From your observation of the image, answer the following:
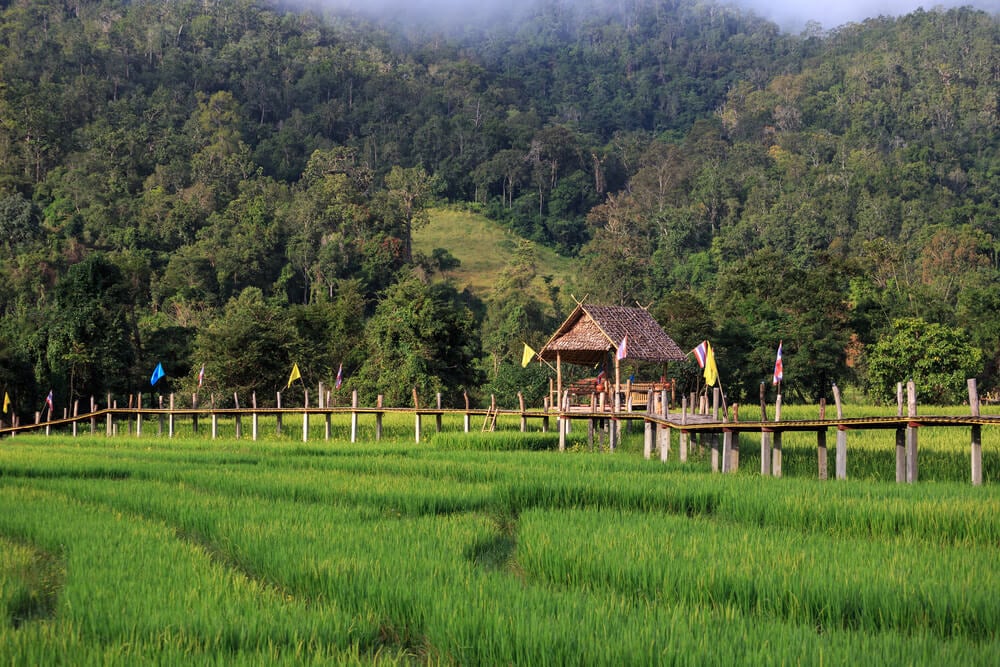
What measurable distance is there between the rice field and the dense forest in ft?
82.1

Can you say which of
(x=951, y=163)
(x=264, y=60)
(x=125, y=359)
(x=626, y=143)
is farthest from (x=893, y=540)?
(x=264, y=60)

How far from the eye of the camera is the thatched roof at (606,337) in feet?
94.7

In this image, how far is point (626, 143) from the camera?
121m

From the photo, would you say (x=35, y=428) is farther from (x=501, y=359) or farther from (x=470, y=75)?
(x=470, y=75)

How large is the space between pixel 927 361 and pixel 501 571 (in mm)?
33932

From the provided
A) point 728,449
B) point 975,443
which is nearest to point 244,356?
point 728,449

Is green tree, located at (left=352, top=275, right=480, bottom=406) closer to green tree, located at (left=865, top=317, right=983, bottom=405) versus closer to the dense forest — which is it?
the dense forest

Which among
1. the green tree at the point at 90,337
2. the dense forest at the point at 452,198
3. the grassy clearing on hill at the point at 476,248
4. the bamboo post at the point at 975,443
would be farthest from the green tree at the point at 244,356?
the grassy clearing on hill at the point at 476,248

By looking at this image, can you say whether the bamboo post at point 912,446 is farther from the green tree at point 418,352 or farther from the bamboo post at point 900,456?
the green tree at point 418,352

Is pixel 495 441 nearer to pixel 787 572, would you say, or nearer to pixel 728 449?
pixel 728 449

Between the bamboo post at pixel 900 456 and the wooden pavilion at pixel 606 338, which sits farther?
the wooden pavilion at pixel 606 338

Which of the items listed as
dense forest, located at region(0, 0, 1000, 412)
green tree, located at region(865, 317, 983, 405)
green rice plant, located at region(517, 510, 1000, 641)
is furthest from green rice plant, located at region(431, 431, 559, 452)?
green tree, located at region(865, 317, 983, 405)

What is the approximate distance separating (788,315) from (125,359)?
2540 centimetres

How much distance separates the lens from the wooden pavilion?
28781 mm
